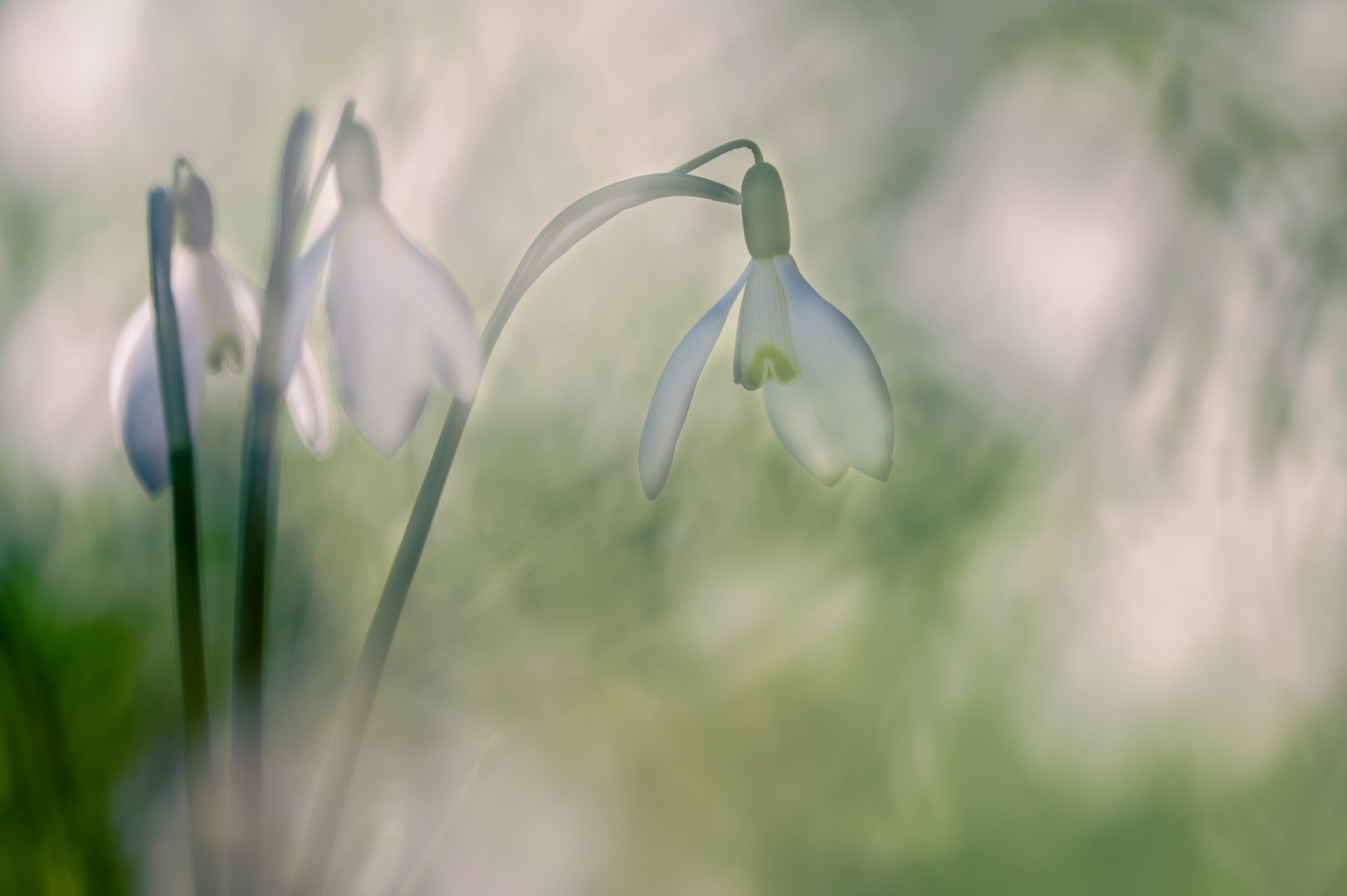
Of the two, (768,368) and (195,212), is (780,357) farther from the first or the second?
(195,212)

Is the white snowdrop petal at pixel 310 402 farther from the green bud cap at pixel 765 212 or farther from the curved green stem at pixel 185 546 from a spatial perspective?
the green bud cap at pixel 765 212

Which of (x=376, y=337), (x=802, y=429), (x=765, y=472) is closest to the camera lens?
(x=376, y=337)

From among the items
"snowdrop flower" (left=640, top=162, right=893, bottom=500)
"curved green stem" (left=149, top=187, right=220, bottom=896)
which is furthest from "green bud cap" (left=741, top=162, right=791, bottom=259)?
"curved green stem" (left=149, top=187, right=220, bottom=896)

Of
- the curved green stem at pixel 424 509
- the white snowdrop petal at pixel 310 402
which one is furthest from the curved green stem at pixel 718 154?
the white snowdrop petal at pixel 310 402

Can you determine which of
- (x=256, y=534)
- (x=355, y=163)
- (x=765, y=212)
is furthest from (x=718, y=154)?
(x=256, y=534)

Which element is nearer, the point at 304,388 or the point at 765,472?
the point at 304,388

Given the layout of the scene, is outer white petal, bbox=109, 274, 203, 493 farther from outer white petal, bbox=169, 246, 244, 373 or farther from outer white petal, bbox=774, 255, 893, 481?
outer white petal, bbox=774, 255, 893, 481
